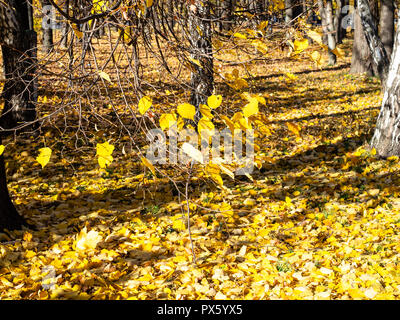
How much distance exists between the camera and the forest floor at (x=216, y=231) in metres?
2.56

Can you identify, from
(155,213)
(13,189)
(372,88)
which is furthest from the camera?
(372,88)

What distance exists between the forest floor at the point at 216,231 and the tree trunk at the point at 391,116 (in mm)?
169

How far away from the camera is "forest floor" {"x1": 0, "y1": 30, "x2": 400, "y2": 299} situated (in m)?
2.56

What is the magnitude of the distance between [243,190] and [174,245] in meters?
1.43

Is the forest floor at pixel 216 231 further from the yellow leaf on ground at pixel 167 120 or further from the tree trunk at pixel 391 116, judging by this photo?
the yellow leaf on ground at pixel 167 120

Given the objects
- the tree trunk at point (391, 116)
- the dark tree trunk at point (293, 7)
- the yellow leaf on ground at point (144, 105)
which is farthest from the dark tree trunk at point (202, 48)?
the tree trunk at point (391, 116)

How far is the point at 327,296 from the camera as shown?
7.91 feet

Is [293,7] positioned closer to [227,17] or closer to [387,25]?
[227,17]

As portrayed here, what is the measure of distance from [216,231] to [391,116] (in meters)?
2.90

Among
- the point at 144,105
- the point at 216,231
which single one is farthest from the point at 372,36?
the point at 144,105

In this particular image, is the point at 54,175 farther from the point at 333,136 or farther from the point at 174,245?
the point at 333,136

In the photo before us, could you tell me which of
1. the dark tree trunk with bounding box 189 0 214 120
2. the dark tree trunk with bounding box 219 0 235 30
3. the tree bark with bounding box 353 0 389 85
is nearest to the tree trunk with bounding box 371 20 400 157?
the tree bark with bounding box 353 0 389 85

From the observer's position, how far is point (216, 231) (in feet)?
11.2

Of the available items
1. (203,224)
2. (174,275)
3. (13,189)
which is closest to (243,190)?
(203,224)
